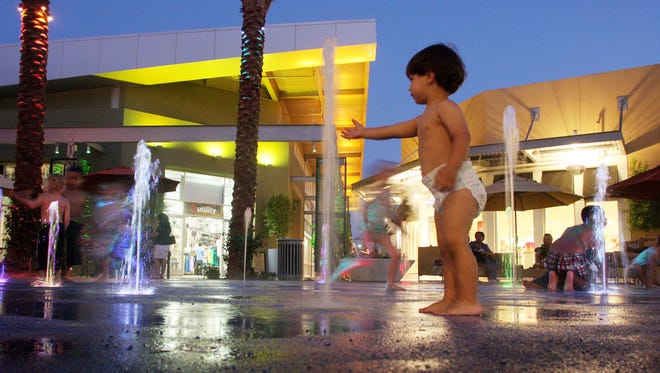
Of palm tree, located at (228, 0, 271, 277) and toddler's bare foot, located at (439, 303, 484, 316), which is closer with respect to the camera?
toddler's bare foot, located at (439, 303, 484, 316)

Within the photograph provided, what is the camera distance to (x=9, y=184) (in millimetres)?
14422

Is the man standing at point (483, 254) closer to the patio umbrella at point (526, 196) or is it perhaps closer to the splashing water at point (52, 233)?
the patio umbrella at point (526, 196)

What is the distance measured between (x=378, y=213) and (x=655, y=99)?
17063 millimetres

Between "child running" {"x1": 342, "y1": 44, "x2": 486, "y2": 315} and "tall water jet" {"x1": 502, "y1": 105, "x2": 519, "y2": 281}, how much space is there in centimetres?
998

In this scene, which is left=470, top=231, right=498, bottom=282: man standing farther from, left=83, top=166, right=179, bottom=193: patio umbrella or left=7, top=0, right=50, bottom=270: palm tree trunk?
left=7, top=0, right=50, bottom=270: palm tree trunk

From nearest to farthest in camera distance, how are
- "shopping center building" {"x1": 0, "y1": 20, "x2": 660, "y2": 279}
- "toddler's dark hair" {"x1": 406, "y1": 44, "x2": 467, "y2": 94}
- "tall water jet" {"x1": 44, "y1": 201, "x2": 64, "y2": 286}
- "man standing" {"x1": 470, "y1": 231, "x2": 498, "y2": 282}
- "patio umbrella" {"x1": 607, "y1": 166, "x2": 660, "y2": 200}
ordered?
"toddler's dark hair" {"x1": 406, "y1": 44, "x2": 467, "y2": 94} < "tall water jet" {"x1": 44, "y1": 201, "x2": 64, "y2": 286} < "patio umbrella" {"x1": 607, "y1": 166, "x2": 660, "y2": 200} < "man standing" {"x1": 470, "y1": 231, "x2": 498, "y2": 282} < "shopping center building" {"x1": 0, "y1": 20, "x2": 660, "y2": 279}

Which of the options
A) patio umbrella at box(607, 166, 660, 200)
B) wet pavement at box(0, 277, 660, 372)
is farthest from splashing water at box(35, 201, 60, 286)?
patio umbrella at box(607, 166, 660, 200)

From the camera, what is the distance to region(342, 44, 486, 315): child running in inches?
121

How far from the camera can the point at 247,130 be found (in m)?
13.5

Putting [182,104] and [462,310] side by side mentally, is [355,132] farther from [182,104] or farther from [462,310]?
[182,104]

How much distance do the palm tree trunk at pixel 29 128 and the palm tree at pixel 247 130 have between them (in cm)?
403

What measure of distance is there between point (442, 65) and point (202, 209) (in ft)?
59.9

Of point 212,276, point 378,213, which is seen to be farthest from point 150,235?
point 378,213

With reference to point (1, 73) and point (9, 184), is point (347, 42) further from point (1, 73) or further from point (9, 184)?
point (1, 73)
